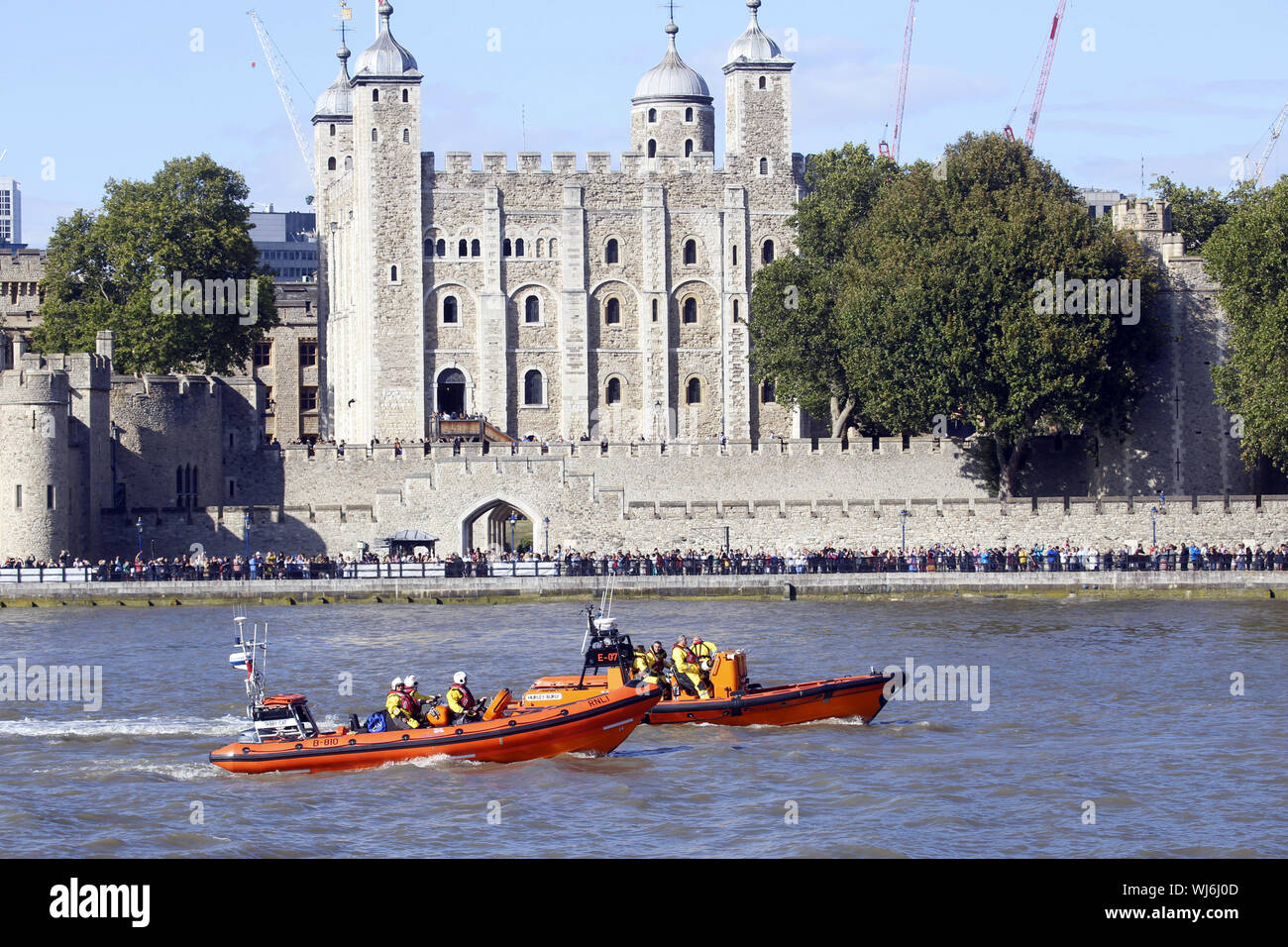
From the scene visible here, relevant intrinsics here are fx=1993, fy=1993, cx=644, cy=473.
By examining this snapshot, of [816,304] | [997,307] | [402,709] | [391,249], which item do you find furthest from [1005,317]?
[402,709]

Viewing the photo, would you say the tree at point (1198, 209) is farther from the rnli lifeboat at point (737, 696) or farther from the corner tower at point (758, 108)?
the rnli lifeboat at point (737, 696)

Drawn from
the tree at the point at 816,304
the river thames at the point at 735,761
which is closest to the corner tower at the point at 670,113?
the tree at the point at 816,304

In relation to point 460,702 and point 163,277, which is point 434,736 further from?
point 163,277

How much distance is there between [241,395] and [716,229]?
18947mm

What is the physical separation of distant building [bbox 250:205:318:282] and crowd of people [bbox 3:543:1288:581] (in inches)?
4079

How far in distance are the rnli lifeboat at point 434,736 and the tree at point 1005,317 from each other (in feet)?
101

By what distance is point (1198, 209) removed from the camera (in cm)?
7725

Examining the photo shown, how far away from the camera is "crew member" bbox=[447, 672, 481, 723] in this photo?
30.5m

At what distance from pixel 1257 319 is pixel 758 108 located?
76.5 feet

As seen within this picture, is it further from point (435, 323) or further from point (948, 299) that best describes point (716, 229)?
point (948, 299)

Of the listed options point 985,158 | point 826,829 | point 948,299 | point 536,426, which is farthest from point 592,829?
point 536,426

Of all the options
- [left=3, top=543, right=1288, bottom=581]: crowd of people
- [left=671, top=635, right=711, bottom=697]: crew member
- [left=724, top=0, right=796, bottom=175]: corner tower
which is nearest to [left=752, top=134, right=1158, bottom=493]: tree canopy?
[left=3, top=543, right=1288, bottom=581]: crowd of people

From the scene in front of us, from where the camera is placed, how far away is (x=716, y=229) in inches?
2911

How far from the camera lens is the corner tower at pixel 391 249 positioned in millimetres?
71750
